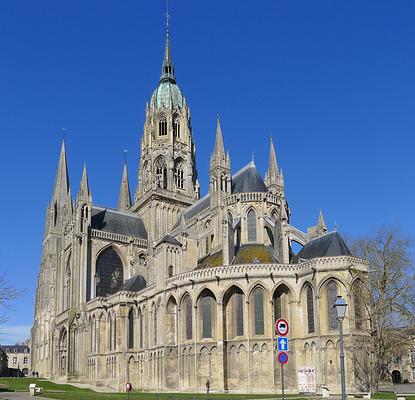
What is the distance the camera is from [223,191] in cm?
5922

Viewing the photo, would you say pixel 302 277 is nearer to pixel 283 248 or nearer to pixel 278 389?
pixel 283 248

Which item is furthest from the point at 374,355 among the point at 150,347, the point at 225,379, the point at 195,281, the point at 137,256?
the point at 137,256

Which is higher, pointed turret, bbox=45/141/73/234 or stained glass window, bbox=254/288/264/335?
pointed turret, bbox=45/141/73/234

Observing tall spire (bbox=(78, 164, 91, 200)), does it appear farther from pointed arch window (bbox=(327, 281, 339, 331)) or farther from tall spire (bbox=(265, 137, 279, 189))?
pointed arch window (bbox=(327, 281, 339, 331))

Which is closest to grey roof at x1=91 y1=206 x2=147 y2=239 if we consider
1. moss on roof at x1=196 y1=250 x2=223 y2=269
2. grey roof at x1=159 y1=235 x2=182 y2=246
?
grey roof at x1=159 y1=235 x2=182 y2=246

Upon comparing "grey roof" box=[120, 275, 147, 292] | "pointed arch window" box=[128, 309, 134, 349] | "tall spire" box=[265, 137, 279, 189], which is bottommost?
"pointed arch window" box=[128, 309, 134, 349]

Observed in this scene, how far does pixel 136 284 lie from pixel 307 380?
81.4 ft

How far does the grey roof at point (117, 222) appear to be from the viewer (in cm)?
7485

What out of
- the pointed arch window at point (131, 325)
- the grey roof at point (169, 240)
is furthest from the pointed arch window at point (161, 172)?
the pointed arch window at point (131, 325)

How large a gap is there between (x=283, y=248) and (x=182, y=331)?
11500mm

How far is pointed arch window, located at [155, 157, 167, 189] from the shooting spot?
7912cm

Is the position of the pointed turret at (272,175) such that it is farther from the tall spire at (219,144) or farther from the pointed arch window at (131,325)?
the pointed arch window at (131,325)

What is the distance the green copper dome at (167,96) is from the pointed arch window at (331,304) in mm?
43728

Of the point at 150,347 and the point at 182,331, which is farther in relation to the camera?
the point at 150,347
